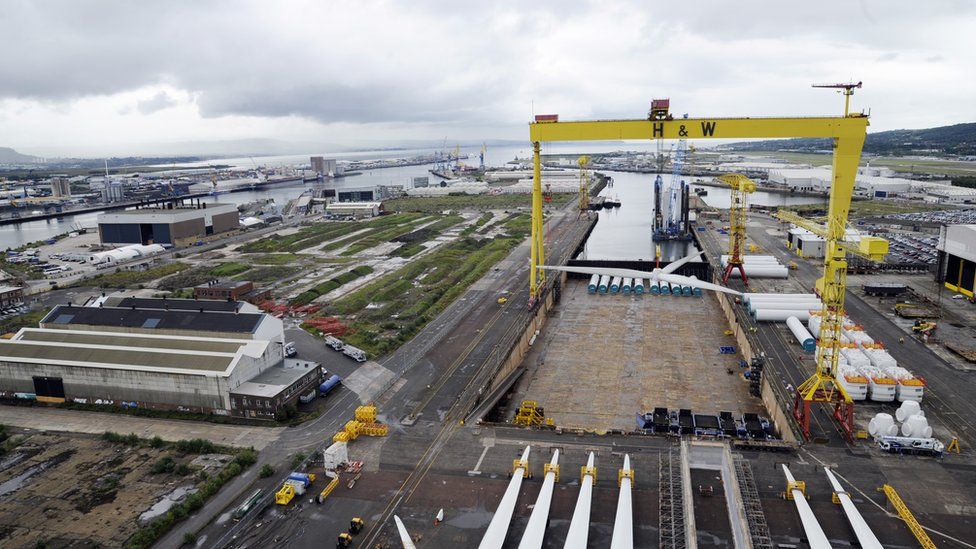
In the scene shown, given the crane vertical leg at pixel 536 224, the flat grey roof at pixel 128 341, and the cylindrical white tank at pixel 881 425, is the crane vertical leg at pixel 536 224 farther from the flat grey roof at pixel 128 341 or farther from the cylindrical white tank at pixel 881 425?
the cylindrical white tank at pixel 881 425

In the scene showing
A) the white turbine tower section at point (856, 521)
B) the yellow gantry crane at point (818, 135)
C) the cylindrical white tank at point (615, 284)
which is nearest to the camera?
the white turbine tower section at point (856, 521)

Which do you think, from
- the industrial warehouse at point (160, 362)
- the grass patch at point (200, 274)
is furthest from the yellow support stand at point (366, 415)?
the grass patch at point (200, 274)

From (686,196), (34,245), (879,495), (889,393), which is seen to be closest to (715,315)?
(889,393)

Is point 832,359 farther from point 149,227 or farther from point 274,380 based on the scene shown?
point 149,227

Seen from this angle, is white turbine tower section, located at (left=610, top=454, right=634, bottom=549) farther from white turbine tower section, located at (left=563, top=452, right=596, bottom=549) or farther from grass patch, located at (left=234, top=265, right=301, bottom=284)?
grass patch, located at (left=234, top=265, right=301, bottom=284)

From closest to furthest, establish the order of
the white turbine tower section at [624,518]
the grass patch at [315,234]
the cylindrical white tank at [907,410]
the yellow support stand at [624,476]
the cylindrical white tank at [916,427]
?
the white turbine tower section at [624,518] → the yellow support stand at [624,476] → the cylindrical white tank at [916,427] → the cylindrical white tank at [907,410] → the grass patch at [315,234]

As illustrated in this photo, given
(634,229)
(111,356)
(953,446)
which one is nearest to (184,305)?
(111,356)
